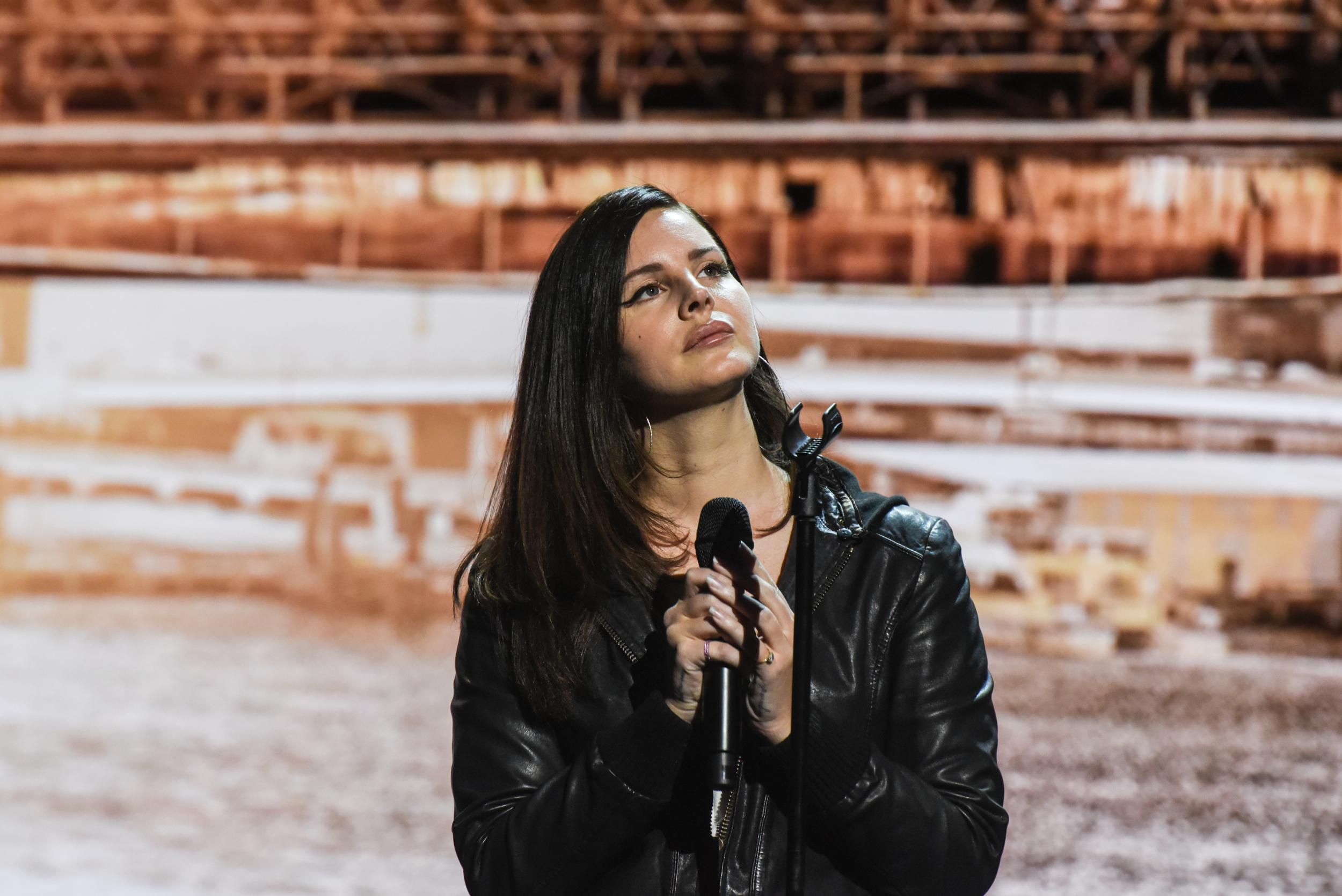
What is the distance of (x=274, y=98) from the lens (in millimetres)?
4535

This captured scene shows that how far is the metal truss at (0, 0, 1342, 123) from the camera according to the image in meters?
4.19

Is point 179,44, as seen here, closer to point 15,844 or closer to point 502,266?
point 502,266

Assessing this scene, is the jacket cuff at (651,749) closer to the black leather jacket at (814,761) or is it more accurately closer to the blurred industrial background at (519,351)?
the black leather jacket at (814,761)

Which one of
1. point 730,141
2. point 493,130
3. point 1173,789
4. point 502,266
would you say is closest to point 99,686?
point 502,266

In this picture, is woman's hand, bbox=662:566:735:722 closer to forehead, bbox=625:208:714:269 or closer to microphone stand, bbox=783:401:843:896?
microphone stand, bbox=783:401:843:896

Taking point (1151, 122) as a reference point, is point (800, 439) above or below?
below

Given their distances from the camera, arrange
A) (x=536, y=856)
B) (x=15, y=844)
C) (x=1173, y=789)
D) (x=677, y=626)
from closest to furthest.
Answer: (x=677, y=626)
(x=536, y=856)
(x=1173, y=789)
(x=15, y=844)

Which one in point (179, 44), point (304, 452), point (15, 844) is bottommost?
point (15, 844)

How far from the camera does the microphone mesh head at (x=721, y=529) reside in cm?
104

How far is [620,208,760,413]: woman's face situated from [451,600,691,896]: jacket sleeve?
0.28m

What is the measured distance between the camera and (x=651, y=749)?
1.08 m

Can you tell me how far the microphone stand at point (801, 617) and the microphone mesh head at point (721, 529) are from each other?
5 cm

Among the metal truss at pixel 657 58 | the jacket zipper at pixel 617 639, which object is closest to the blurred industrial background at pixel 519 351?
the metal truss at pixel 657 58

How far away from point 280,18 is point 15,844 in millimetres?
2887
